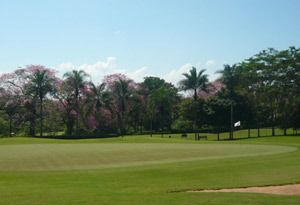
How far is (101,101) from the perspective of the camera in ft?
237

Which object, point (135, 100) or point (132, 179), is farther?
point (135, 100)

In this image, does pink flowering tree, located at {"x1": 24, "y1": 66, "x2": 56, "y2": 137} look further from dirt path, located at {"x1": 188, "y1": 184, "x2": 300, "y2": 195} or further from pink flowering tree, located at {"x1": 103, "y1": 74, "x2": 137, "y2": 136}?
dirt path, located at {"x1": 188, "y1": 184, "x2": 300, "y2": 195}

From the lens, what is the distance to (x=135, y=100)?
77.2m

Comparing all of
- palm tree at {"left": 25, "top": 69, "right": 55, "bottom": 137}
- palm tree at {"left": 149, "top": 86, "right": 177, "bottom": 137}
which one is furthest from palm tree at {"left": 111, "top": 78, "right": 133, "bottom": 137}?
palm tree at {"left": 25, "top": 69, "right": 55, "bottom": 137}

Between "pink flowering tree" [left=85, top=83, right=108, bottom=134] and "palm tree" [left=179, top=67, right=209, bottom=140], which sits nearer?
"palm tree" [left=179, top=67, right=209, bottom=140]

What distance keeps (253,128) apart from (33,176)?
249 feet

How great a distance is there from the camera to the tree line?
61469 millimetres

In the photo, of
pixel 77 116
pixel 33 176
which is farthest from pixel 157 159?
pixel 77 116

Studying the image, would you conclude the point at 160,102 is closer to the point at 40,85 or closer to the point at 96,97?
the point at 96,97

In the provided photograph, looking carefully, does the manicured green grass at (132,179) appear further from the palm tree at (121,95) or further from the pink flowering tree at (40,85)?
the palm tree at (121,95)

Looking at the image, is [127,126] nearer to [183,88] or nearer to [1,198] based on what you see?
[183,88]

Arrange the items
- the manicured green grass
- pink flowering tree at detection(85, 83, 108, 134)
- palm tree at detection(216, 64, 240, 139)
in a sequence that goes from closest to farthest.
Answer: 1. the manicured green grass
2. palm tree at detection(216, 64, 240, 139)
3. pink flowering tree at detection(85, 83, 108, 134)

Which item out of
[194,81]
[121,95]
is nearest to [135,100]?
[121,95]

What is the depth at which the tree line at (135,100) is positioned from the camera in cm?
6147
